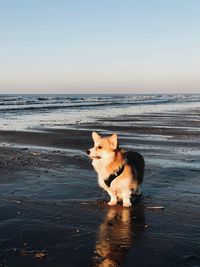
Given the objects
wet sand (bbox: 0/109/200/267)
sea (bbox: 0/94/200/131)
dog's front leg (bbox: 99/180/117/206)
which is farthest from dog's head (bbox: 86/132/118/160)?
sea (bbox: 0/94/200/131)

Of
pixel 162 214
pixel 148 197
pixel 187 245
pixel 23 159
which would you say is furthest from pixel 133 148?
pixel 187 245

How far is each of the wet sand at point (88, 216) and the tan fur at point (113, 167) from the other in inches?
10.3

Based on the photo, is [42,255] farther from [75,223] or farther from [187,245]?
[187,245]

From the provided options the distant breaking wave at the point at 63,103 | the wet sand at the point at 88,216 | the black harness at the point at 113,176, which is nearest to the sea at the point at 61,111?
the distant breaking wave at the point at 63,103

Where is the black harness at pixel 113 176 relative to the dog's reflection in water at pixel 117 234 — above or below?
above

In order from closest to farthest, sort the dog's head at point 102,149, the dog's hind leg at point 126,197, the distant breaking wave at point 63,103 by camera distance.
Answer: the dog's head at point 102,149 < the dog's hind leg at point 126,197 < the distant breaking wave at point 63,103

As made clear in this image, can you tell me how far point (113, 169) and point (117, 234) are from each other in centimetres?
160

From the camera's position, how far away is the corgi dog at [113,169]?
729 centimetres

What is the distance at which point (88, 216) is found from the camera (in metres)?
6.81

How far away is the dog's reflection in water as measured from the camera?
5.04m

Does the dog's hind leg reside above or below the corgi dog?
below

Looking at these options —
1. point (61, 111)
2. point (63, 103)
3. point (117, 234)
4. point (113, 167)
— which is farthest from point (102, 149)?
point (63, 103)

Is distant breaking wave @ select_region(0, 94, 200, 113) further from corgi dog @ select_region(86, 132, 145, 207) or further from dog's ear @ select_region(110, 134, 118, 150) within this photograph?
dog's ear @ select_region(110, 134, 118, 150)

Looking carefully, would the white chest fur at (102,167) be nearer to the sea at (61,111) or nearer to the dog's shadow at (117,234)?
the dog's shadow at (117,234)
